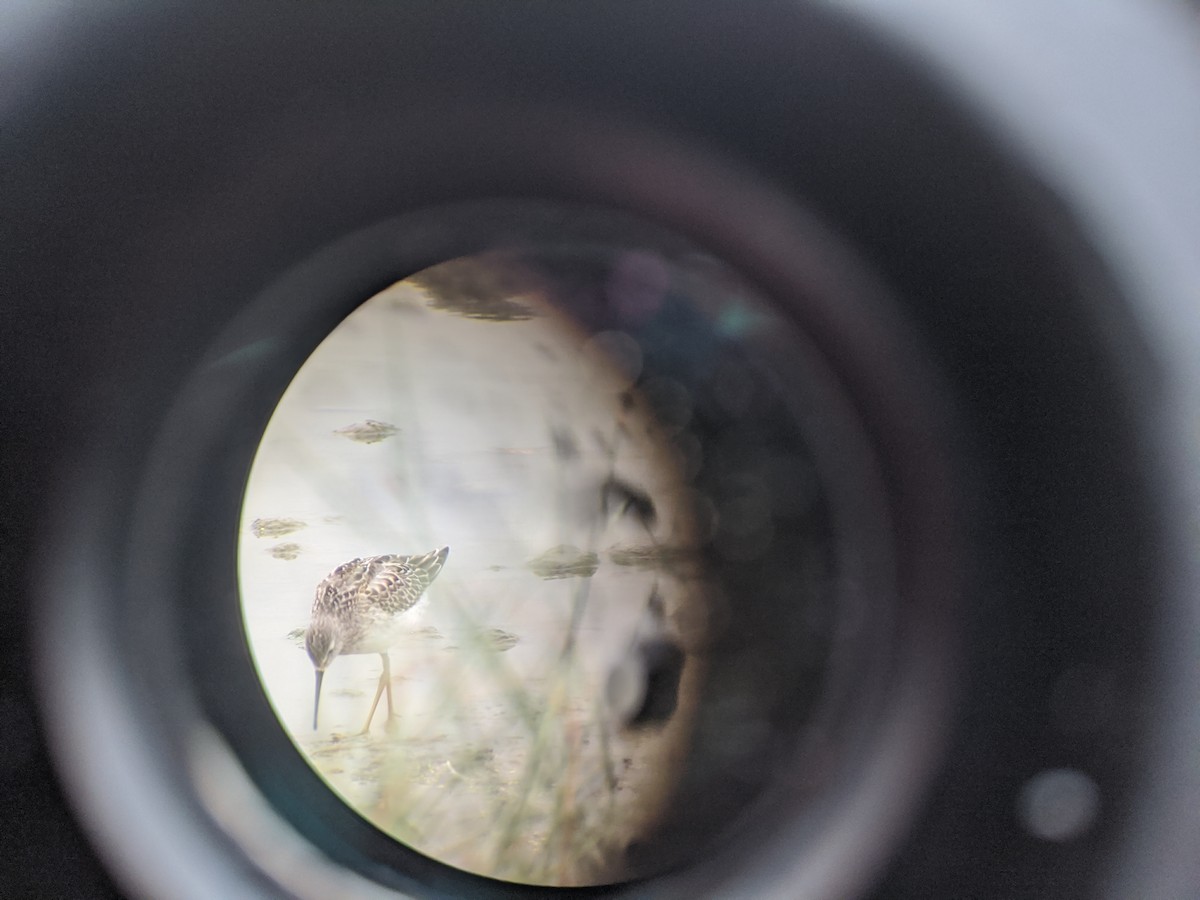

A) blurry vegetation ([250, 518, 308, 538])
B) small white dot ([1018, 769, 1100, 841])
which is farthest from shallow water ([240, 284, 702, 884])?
small white dot ([1018, 769, 1100, 841])

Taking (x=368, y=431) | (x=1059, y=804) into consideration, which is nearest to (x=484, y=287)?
(x=368, y=431)

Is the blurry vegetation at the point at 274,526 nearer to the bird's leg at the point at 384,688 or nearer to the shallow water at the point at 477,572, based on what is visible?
the shallow water at the point at 477,572

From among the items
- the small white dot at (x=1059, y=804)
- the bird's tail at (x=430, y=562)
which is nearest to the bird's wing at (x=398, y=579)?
the bird's tail at (x=430, y=562)

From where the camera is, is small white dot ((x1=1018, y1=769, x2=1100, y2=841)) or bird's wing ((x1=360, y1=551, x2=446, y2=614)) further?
bird's wing ((x1=360, y1=551, x2=446, y2=614))

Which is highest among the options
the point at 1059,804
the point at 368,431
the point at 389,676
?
the point at 368,431

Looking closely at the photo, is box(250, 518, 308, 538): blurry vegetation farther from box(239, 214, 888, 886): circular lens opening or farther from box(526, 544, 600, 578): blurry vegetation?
box(526, 544, 600, 578): blurry vegetation

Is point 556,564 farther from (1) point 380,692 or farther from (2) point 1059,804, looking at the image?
(2) point 1059,804
